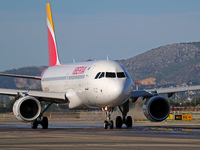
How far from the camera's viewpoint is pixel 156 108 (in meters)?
35.3

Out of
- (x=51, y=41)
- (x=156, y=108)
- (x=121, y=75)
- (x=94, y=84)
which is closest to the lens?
(x=121, y=75)

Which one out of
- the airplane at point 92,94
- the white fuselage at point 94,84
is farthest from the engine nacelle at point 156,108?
the white fuselage at point 94,84

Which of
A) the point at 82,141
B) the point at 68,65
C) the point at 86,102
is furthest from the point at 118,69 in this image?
the point at 82,141

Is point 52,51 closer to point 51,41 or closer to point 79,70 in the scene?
A: point 51,41

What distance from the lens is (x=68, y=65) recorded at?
40000 millimetres

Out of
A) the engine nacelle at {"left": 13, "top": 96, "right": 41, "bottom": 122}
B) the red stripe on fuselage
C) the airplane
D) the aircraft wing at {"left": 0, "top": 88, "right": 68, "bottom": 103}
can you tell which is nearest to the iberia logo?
the airplane

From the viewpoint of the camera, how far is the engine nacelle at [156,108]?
34.8 meters

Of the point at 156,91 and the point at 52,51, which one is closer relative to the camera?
the point at 156,91

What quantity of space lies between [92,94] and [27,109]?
163 inches

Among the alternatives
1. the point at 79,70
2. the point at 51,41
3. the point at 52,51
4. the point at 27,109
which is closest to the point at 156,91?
the point at 79,70

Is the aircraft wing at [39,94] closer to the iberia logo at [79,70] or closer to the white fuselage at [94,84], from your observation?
the white fuselage at [94,84]

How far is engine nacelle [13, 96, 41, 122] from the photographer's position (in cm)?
3272

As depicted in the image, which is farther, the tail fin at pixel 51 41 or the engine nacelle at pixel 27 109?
the tail fin at pixel 51 41

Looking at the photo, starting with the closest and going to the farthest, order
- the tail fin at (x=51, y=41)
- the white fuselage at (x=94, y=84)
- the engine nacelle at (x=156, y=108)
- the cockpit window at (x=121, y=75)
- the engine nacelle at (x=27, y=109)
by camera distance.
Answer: the white fuselage at (x=94, y=84) → the cockpit window at (x=121, y=75) → the engine nacelle at (x=27, y=109) → the engine nacelle at (x=156, y=108) → the tail fin at (x=51, y=41)
